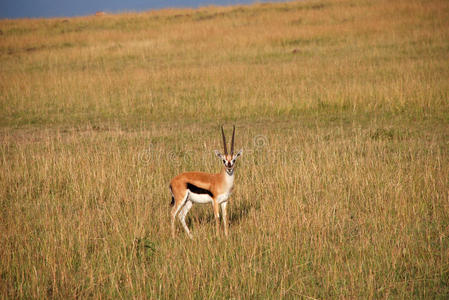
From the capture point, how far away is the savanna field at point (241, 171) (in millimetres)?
5023

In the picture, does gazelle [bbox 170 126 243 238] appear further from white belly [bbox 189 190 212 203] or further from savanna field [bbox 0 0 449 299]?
savanna field [bbox 0 0 449 299]

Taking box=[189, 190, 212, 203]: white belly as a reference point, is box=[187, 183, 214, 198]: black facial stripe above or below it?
above

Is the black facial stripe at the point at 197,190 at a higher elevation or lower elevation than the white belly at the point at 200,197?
higher

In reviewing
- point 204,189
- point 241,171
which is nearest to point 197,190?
point 204,189

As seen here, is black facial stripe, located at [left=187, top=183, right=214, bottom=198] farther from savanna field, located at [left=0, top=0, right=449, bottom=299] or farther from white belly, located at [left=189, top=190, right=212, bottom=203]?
savanna field, located at [left=0, top=0, right=449, bottom=299]

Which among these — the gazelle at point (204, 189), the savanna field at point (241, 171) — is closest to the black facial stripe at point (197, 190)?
the gazelle at point (204, 189)

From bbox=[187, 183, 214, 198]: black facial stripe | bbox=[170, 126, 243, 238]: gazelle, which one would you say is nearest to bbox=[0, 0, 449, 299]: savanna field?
bbox=[170, 126, 243, 238]: gazelle

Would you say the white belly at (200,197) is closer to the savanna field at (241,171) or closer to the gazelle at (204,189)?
the gazelle at (204,189)

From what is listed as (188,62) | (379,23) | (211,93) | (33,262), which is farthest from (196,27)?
(33,262)

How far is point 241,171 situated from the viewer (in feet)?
28.1

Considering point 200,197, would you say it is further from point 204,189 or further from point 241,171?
point 241,171

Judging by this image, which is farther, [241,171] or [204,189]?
[241,171]

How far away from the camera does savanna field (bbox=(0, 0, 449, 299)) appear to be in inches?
198

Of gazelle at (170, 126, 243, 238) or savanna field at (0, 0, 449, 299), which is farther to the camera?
gazelle at (170, 126, 243, 238)
